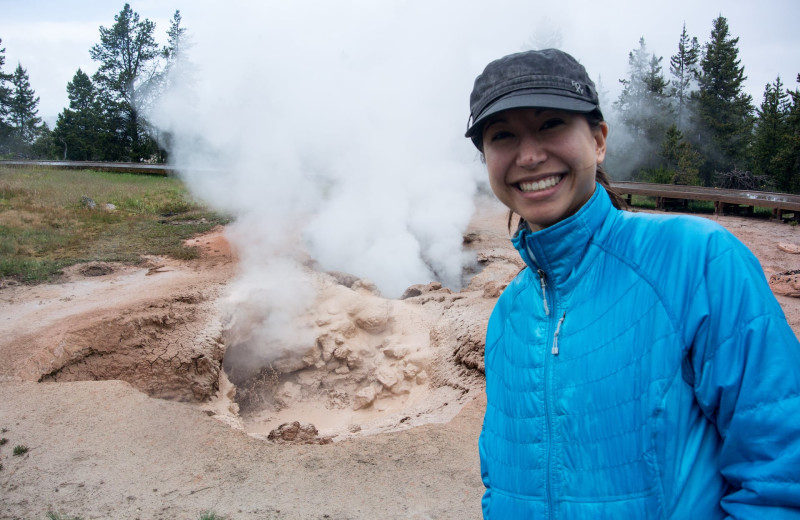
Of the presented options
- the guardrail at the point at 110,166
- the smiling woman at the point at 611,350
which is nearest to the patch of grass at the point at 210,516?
the smiling woman at the point at 611,350

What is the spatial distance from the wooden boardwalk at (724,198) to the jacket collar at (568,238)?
45.1 ft

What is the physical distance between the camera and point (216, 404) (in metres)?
5.87

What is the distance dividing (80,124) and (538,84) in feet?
126

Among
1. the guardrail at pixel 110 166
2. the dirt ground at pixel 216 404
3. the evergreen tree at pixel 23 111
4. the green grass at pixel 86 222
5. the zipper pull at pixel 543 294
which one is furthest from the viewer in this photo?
the evergreen tree at pixel 23 111

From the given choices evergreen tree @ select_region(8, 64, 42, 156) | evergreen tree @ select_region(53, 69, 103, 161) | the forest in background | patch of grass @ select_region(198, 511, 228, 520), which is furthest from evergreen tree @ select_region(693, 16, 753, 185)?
evergreen tree @ select_region(8, 64, 42, 156)

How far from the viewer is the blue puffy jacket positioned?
92 cm

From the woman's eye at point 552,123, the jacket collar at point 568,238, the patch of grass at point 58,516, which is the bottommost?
the patch of grass at point 58,516

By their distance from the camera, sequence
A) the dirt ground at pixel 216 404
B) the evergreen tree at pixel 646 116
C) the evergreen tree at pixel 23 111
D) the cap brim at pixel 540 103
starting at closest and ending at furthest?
the cap brim at pixel 540 103, the dirt ground at pixel 216 404, the evergreen tree at pixel 646 116, the evergreen tree at pixel 23 111

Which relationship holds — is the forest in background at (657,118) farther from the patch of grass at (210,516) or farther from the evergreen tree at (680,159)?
the patch of grass at (210,516)

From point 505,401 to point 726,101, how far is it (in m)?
27.4

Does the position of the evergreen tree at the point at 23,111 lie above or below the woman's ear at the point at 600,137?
above

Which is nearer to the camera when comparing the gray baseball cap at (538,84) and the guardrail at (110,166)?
the gray baseball cap at (538,84)

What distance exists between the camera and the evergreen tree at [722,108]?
23484 mm

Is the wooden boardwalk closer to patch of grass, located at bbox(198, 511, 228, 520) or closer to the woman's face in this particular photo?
patch of grass, located at bbox(198, 511, 228, 520)
